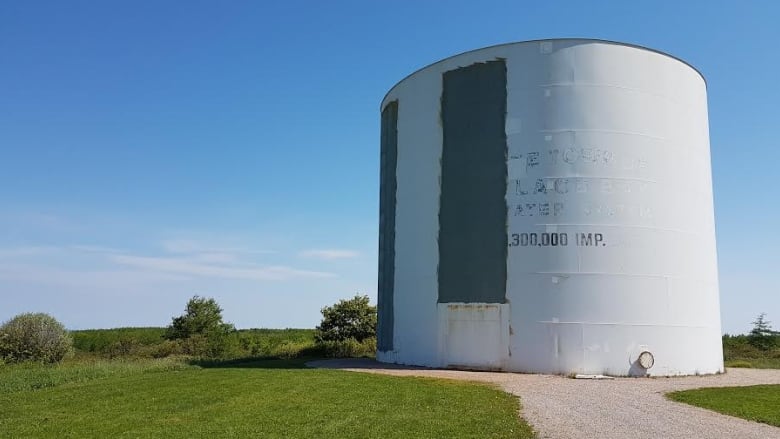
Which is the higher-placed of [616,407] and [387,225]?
[387,225]

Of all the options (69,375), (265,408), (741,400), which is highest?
(741,400)

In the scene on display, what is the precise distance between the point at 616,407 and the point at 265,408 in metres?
7.65

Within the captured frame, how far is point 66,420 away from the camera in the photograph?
1276cm

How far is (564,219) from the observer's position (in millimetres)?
21328

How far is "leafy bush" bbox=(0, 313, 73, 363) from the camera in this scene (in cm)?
3262

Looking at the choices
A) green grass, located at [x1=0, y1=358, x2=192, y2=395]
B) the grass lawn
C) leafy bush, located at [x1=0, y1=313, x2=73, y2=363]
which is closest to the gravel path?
the grass lawn

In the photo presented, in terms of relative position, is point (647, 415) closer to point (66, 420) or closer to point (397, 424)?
point (397, 424)

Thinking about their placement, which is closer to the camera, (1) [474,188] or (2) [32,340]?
(1) [474,188]

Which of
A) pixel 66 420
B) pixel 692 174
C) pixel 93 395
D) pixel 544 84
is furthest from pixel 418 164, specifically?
pixel 66 420

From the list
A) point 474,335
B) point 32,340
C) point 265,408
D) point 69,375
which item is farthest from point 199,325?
point 265,408

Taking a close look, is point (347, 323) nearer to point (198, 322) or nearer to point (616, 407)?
point (198, 322)

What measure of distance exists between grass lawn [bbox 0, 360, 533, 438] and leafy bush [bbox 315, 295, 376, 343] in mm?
16016

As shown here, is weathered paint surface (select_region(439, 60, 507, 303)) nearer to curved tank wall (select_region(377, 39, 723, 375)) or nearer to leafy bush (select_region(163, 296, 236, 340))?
curved tank wall (select_region(377, 39, 723, 375))

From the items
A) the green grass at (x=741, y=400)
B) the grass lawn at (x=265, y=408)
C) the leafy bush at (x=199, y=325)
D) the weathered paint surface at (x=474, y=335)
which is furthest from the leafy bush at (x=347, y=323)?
the green grass at (x=741, y=400)
